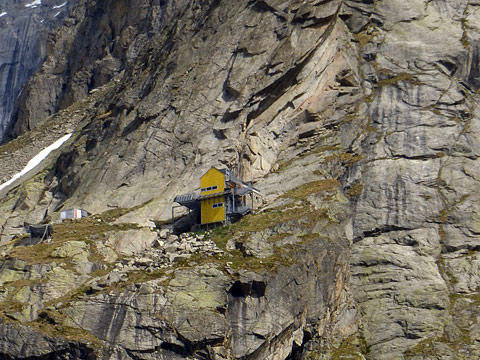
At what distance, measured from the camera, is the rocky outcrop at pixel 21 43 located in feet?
456

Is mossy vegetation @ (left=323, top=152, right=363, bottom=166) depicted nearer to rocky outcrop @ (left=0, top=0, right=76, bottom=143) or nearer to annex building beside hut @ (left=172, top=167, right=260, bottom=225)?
annex building beside hut @ (left=172, top=167, right=260, bottom=225)

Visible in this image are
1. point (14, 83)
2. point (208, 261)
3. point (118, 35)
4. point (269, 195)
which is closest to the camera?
point (208, 261)

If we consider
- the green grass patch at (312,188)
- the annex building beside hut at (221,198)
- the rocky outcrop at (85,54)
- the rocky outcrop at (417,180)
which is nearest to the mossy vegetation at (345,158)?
the rocky outcrop at (417,180)

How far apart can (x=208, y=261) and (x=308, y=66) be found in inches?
862

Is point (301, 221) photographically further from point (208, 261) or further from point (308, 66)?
point (308, 66)

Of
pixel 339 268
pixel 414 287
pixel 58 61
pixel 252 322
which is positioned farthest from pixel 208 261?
pixel 58 61

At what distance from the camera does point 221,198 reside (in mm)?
55562

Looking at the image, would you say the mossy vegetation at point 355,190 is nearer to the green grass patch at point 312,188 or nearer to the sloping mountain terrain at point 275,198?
the sloping mountain terrain at point 275,198

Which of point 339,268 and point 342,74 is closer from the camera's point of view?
point 339,268

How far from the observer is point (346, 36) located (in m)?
67.9

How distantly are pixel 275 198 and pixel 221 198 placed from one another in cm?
347

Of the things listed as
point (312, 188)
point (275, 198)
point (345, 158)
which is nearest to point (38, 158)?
point (275, 198)

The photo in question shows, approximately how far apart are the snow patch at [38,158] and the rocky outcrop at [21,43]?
161 feet

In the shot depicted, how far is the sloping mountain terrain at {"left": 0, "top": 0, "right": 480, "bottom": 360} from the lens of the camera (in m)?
44.5
